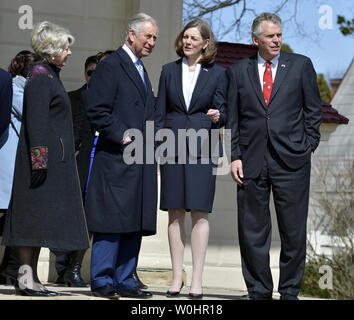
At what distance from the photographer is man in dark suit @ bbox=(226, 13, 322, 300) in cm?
610

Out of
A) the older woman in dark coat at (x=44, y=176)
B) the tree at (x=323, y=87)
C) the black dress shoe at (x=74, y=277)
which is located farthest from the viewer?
the tree at (x=323, y=87)

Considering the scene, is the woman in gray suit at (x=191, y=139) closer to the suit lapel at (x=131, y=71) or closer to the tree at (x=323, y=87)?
the suit lapel at (x=131, y=71)

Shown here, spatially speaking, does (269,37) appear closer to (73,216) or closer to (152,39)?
(152,39)

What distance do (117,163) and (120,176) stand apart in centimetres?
9

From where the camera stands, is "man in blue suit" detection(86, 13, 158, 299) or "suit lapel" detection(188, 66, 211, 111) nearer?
"man in blue suit" detection(86, 13, 158, 299)

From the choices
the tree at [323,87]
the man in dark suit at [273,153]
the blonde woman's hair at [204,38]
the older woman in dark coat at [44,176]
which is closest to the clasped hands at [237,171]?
the man in dark suit at [273,153]

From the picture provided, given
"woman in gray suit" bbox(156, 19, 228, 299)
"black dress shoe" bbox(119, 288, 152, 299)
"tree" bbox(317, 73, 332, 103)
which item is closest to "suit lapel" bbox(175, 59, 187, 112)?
"woman in gray suit" bbox(156, 19, 228, 299)

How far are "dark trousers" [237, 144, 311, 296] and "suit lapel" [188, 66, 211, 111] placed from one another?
623 mm

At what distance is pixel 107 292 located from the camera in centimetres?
568

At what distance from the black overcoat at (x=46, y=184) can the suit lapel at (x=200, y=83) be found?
0.89m

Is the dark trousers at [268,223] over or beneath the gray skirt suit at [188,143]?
beneath

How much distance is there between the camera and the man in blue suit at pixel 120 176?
5805 mm

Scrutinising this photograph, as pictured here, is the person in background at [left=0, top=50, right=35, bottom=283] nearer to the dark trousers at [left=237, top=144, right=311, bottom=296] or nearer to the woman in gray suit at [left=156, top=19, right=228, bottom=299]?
the woman in gray suit at [left=156, top=19, right=228, bottom=299]

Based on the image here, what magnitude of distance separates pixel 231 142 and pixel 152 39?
925 millimetres
